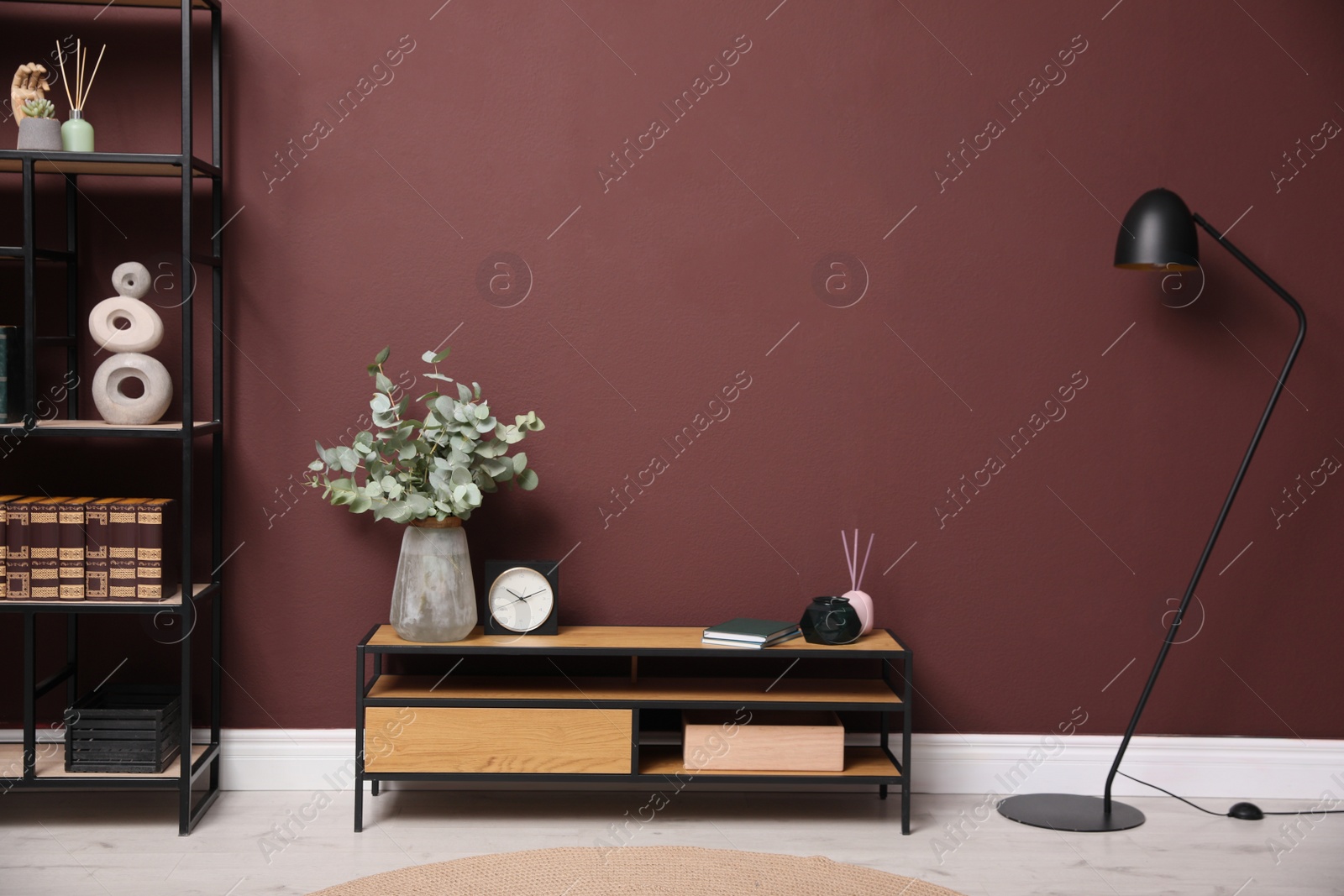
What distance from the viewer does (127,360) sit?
2576mm

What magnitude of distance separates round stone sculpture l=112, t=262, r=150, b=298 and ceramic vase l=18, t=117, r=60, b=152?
0.29 meters

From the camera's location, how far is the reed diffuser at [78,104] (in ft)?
8.45

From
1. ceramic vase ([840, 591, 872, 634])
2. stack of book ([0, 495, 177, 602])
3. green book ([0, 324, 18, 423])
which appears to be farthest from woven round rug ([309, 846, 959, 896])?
green book ([0, 324, 18, 423])

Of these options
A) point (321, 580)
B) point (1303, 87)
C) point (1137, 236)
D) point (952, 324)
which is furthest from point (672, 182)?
point (1303, 87)

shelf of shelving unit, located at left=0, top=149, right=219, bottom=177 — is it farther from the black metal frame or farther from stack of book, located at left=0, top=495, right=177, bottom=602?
the black metal frame

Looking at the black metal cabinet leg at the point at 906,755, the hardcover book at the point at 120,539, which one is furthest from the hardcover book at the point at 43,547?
the black metal cabinet leg at the point at 906,755

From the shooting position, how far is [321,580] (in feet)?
9.47

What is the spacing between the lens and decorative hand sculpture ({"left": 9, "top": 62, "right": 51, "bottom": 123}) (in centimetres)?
259

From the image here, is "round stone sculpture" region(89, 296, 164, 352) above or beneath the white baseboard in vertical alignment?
above

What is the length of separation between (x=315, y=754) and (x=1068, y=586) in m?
2.03

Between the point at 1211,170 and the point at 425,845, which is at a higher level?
the point at 1211,170

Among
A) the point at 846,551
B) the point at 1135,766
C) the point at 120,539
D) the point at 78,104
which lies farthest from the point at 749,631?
the point at 78,104

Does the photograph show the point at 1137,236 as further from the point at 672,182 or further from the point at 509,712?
the point at 509,712

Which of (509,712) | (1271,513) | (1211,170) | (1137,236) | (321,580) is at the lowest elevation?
(509,712)
